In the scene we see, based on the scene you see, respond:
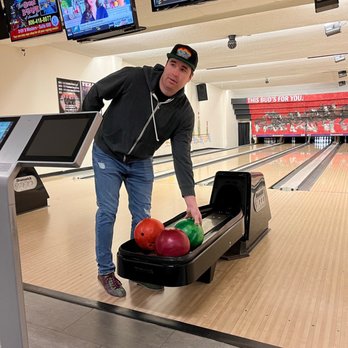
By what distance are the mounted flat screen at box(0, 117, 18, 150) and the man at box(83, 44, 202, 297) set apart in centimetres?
68

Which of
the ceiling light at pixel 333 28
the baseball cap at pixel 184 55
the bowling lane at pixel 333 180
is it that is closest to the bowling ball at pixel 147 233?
the baseball cap at pixel 184 55

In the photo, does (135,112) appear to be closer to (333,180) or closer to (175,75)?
(175,75)

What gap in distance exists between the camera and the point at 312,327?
1649mm

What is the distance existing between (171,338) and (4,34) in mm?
3638

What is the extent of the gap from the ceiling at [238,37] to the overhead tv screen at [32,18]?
0.98 meters

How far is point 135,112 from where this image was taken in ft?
6.16

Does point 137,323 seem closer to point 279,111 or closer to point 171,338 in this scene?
point 171,338

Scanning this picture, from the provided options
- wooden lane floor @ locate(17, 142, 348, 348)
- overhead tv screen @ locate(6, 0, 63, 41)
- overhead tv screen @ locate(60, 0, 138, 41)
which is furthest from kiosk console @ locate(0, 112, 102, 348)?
overhead tv screen @ locate(6, 0, 63, 41)

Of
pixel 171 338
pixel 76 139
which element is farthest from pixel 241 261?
pixel 76 139

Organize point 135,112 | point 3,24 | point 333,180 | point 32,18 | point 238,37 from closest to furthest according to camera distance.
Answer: point 135,112 < point 32,18 < point 3,24 < point 333,180 < point 238,37

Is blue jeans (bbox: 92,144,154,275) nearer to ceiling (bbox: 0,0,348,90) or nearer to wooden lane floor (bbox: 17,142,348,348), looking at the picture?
wooden lane floor (bbox: 17,142,348,348)

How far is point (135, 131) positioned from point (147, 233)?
0.52 meters

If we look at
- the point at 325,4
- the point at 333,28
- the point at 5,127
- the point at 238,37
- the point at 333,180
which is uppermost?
the point at 238,37

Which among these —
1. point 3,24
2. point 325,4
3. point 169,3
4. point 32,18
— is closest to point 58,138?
point 169,3
